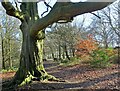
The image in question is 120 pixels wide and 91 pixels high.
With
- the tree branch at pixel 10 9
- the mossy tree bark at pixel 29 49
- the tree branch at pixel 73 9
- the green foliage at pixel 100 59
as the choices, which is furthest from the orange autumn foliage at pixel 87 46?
the tree branch at pixel 73 9

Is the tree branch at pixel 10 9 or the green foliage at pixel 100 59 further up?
the tree branch at pixel 10 9

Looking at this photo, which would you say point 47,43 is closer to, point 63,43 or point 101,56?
A: point 63,43

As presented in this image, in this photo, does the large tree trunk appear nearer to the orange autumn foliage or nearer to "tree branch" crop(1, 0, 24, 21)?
"tree branch" crop(1, 0, 24, 21)

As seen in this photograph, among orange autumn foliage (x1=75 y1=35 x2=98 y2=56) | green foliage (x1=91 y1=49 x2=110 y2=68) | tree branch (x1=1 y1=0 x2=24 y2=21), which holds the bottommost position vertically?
green foliage (x1=91 y1=49 x2=110 y2=68)

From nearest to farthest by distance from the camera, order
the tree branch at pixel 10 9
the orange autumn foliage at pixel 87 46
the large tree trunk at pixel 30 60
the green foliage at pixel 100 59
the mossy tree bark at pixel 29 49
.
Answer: the tree branch at pixel 10 9
the mossy tree bark at pixel 29 49
the large tree trunk at pixel 30 60
the green foliage at pixel 100 59
the orange autumn foliage at pixel 87 46

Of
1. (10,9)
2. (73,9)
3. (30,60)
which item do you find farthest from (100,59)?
(73,9)

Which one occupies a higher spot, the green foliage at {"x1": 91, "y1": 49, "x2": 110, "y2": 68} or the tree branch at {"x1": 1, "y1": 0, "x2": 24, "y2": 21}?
the tree branch at {"x1": 1, "y1": 0, "x2": 24, "y2": 21}

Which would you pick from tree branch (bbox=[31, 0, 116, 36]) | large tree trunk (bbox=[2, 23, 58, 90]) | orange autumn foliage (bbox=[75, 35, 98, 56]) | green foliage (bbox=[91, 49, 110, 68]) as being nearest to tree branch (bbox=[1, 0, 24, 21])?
large tree trunk (bbox=[2, 23, 58, 90])

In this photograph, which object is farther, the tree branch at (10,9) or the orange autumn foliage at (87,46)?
the orange autumn foliage at (87,46)

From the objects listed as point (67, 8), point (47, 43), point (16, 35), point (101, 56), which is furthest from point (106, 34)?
point (67, 8)

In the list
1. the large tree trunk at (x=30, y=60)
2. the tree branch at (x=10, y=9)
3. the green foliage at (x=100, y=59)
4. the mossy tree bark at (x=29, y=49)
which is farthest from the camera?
the green foliage at (x=100, y=59)

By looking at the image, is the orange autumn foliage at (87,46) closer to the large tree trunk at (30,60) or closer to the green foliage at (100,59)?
the green foliage at (100,59)

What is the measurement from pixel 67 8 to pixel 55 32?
63.8 ft

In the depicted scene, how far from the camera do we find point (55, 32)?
24.9 metres
